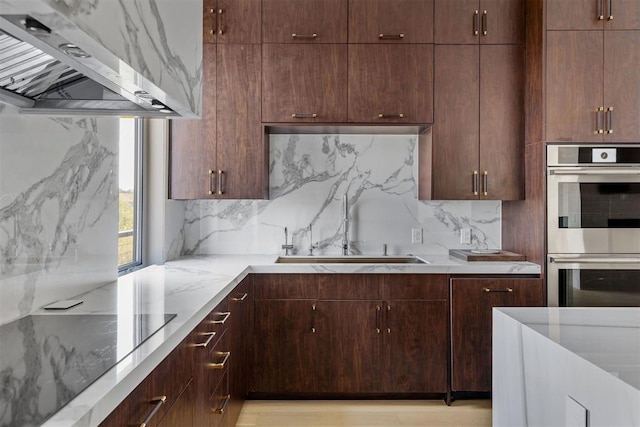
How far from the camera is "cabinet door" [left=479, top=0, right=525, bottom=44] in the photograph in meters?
3.13

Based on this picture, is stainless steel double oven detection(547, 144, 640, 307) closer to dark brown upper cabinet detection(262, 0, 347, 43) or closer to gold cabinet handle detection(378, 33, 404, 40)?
gold cabinet handle detection(378, 33, 404, 40)

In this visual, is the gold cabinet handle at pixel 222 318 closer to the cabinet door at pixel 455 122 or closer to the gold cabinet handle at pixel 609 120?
the cabinet door at pixel 455 122

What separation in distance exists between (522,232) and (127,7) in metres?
2.84

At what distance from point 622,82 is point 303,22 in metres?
2.04

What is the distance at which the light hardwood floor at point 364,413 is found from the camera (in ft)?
9.05

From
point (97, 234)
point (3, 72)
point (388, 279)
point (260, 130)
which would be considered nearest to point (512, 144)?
point (388, 279)

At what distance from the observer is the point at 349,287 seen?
2963 mm

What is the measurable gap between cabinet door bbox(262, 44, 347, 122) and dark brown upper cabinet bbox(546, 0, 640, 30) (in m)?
1.31

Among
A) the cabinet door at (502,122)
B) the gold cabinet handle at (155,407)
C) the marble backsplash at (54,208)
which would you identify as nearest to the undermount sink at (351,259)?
the cabinet door at (502,122)

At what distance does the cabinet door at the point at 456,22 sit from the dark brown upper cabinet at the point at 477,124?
0.24 ft

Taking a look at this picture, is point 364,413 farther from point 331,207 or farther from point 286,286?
point 331,207

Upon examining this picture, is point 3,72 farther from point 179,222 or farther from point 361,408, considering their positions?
point 361,408

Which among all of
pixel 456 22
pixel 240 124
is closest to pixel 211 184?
pixel 240 124

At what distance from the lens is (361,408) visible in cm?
295
